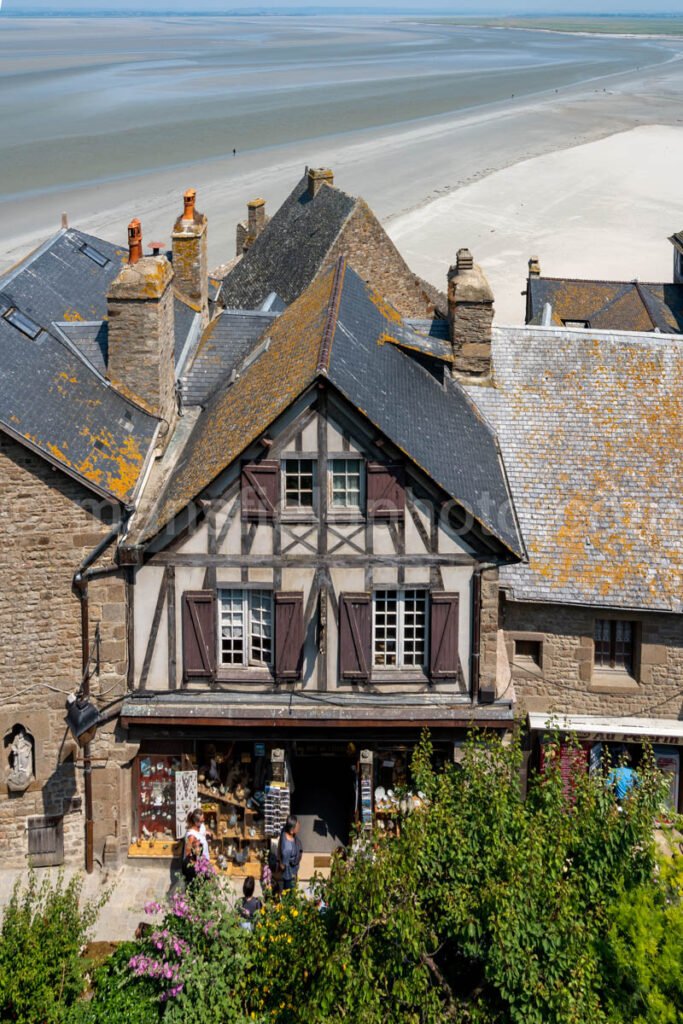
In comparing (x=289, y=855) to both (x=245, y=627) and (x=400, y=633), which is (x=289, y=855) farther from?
(x=400, y=633)

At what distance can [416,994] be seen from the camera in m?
11.6

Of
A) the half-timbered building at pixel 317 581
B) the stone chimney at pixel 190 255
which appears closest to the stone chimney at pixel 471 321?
the half-timbered building at pixel 317 581

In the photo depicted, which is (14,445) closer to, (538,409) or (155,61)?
(538,409)

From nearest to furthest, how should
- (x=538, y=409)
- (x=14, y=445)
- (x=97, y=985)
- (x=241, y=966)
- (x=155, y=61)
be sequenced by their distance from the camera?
(x=241, y=966) → (x=97, y=985) → (x=14, y=445) → (x=538, y=409) → (x=155, y=61)

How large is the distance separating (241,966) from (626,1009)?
4275mm

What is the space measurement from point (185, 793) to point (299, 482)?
4966 mm

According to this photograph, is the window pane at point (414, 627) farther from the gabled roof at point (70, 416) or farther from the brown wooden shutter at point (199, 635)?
the gabled roof at point (70, 416)

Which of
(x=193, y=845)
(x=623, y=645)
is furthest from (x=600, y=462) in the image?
(x=193, y=845)

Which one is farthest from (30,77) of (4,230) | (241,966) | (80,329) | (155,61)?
(241,966)

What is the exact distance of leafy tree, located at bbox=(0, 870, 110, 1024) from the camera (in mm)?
13148

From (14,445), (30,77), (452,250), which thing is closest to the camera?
(14,445)

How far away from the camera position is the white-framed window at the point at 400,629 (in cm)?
1753

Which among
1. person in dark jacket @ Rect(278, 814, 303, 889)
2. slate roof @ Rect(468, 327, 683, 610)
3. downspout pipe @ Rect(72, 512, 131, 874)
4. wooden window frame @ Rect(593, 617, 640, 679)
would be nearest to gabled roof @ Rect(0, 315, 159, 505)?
downspout pipe @ Rect(72, 512, 131, 874)

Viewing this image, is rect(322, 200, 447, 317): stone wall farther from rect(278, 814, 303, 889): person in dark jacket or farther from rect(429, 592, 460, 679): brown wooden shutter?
rect(278, 814, 303, 889): person in dark jacket
